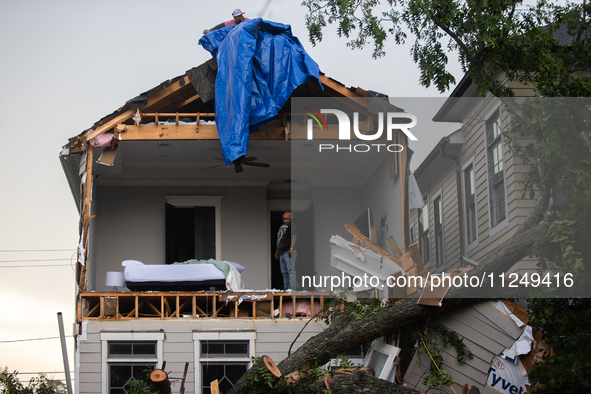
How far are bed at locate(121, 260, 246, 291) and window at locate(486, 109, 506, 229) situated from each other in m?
4.76

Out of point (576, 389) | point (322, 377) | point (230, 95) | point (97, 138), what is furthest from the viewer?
point (97, 138)

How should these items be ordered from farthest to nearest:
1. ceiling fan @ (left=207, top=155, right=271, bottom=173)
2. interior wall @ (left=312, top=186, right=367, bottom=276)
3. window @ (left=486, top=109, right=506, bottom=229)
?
interior wall @ (left=312, top=186, right=367, bottom=276) → window @ (left=486, top=109, right=506, bottom=229) → ceiling fan @ (left=207, top=155, right=271, bottom=173)

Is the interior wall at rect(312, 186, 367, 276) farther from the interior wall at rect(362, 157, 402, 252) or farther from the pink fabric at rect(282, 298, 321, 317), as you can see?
the pink fabric at rect(282, 298, 321, 317)

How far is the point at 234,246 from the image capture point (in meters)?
13.4

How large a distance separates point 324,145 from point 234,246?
2937 millimetres

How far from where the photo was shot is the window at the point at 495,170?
11016mm

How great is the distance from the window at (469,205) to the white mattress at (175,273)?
5291mm

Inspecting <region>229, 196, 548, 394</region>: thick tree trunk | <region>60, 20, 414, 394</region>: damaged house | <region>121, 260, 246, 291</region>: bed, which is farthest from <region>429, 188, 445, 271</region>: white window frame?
<region>121, 260, 246, 291</region>: bed

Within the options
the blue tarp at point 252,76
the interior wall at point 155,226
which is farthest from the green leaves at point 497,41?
the interior wall at point 155,226

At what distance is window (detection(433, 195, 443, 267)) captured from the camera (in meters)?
15.3

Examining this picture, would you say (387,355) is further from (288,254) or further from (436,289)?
(288,254)

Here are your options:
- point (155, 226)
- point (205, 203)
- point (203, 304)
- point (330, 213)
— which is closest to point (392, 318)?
point (203, 304)

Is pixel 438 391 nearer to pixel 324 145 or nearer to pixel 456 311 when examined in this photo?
pixel 456 311

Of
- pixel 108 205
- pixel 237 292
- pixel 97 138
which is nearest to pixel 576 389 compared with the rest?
pixel 237 292
